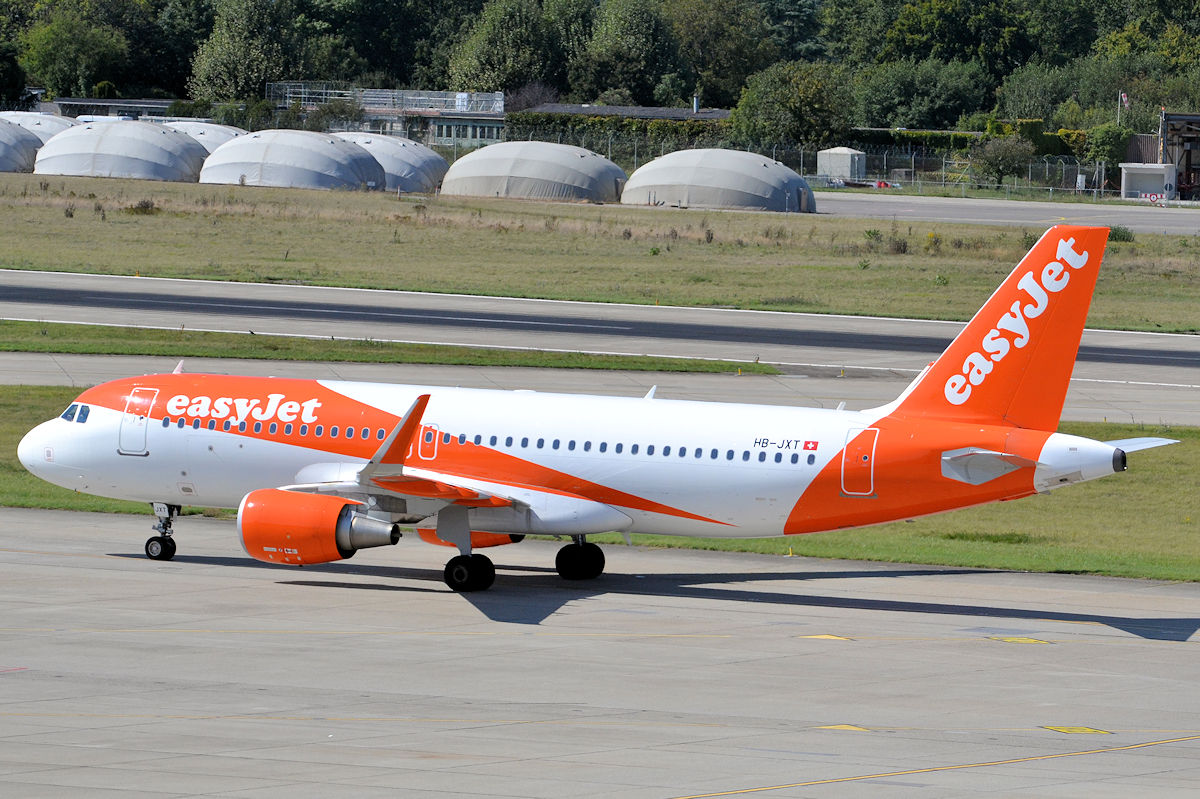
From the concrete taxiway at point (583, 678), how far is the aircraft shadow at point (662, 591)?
0.11 metres

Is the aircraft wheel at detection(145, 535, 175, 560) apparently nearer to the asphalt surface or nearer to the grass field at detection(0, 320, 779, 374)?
the grass field at detection(0, 320, 779, 374)

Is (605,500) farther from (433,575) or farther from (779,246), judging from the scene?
(779,246)

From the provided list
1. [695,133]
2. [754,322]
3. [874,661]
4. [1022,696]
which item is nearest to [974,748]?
[1022,696]

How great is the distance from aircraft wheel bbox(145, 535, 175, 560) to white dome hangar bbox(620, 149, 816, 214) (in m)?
108

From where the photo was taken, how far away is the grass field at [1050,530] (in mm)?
36531

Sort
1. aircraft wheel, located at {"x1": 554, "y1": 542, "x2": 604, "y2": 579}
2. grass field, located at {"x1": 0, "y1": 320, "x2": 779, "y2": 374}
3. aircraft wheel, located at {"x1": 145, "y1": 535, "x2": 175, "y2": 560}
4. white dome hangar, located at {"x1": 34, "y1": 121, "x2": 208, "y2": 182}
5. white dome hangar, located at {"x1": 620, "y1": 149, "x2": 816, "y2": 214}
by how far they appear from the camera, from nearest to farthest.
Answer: aircraft wheel, located at {"x1": 554, "y1": 542, "x2": 604, "y2": 579} → aircraft wheel, located at {"x1": 145, "y1": 535, "x2": 175, "y2": 560} → grass field, located at {"x1": 0, "y1": 320, "x2": 779, "y2": 374} → white dome hangar, located at {"x1": 620, "y1": 149, "x2": 816, "y2": 214} → white dome hangar, located at {"x1": 34, "y1": 121, "x2": 208, "y2": 182}

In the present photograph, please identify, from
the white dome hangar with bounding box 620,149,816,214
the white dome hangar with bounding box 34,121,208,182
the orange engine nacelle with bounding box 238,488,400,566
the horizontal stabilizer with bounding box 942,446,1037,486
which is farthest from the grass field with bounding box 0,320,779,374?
the white dome hangar with bounding box 34,121,208,182

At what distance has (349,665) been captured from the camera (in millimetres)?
25344

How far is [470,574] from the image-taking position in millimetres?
31641

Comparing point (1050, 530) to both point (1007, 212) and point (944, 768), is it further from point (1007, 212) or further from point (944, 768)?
point (1007, 212)

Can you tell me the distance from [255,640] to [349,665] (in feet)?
8.27

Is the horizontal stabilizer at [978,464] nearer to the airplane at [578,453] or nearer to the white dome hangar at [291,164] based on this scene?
the airplane at [578,453]

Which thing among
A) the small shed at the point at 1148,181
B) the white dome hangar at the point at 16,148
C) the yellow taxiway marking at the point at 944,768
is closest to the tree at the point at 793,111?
the small shed at the point at 1148,181

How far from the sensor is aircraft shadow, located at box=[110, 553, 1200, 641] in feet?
98.7
